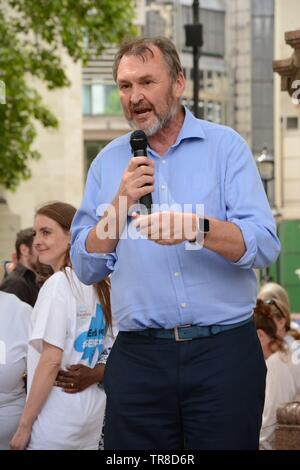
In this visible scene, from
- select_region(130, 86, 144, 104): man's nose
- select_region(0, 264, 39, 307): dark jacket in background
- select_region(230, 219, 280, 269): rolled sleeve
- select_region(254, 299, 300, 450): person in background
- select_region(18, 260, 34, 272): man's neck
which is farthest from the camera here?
select_region(18, 260, 34, 272): man's neck

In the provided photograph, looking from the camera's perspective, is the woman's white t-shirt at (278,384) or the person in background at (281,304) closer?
the woman's white t-shirt at (278,384)

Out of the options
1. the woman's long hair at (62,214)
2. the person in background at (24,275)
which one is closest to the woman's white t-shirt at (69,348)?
the woman's long hair at (62,214)

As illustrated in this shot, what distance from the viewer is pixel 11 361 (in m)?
6.05

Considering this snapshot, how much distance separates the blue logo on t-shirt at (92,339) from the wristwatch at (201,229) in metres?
2.00

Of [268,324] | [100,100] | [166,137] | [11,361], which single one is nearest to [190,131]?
[166,137]

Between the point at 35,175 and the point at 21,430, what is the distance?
38.1 metres

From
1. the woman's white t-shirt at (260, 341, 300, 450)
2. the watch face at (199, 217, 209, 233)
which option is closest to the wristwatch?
the watch face at (199, 217, 209, 233)

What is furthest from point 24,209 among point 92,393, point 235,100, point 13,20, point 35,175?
point 92,393

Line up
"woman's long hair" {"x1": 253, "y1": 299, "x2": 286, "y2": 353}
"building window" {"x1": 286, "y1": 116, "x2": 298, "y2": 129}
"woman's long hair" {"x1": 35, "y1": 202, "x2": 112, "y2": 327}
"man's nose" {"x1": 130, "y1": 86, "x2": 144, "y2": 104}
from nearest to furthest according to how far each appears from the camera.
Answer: "man's nose" {"x1": 130, "y1": 86, "x2": 144, "y2": 104} → "woman's long hair" {"x1": 35, "y1": 202, "x2": 112, "y2": 327} → "woman's long hair" {"x1": 253, "y1": 299, "x2": 286, "y2": 353} → "building window" {"x1": 286, "y1": 116, "x2": 298, "y2": 129}

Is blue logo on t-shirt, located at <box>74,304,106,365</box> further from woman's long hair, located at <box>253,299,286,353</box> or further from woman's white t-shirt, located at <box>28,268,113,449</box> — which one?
woman's long hair, located at <box>253,299,286,353</box>

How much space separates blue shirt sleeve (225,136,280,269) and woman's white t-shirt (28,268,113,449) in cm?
180

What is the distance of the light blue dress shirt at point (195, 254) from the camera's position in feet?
12.4

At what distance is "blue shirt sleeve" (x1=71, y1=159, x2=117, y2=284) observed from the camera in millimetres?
3920

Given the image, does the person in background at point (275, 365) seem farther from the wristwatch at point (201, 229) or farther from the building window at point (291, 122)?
the building window at point (291, 122)
